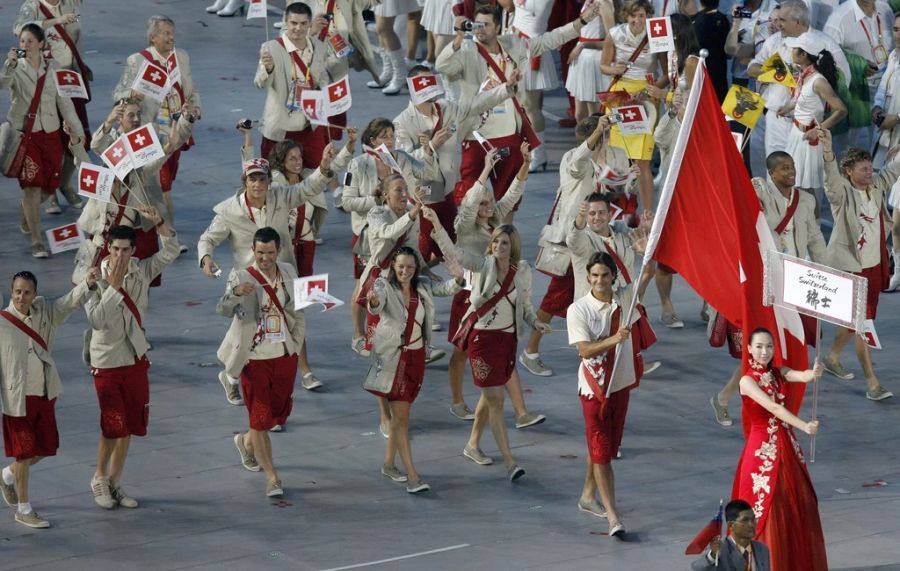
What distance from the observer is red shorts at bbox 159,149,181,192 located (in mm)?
18250

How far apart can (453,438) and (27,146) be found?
5.31 meters

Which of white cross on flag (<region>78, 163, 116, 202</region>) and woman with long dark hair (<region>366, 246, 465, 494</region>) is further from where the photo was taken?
white cross on flag (<region>78, 163, 116, 202</region>)

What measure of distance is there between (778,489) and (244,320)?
3.97 metres

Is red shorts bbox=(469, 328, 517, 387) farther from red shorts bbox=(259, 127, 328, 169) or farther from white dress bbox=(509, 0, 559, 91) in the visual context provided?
white dress bbox=(509, 0, 559, 91)

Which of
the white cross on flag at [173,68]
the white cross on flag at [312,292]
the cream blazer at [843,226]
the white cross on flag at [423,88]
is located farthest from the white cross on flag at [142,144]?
the cream blazer at [843,226]

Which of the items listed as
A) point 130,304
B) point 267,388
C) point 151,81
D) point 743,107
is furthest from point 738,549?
point 151,81

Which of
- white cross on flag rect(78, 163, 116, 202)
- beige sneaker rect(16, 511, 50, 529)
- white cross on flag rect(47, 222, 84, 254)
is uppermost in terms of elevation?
white cross on flag rect(78, 163, 116, 202)

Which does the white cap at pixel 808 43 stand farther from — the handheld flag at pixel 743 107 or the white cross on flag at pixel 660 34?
the handheld flag at pixel 743 107

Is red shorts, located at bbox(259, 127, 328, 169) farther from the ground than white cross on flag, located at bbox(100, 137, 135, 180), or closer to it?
closer to it

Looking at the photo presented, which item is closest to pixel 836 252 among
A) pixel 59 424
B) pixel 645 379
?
pixel 645 379

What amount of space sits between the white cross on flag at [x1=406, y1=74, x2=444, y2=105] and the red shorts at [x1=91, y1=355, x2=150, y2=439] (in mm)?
4030

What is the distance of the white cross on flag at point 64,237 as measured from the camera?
47.2 ft

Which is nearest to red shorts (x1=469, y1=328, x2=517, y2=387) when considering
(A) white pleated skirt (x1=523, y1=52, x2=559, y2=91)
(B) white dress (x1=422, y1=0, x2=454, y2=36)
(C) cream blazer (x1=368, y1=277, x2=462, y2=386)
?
(C) cream blazer (x1=368, y1=277, x2=462, y2=386)

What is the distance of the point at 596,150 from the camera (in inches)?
636
